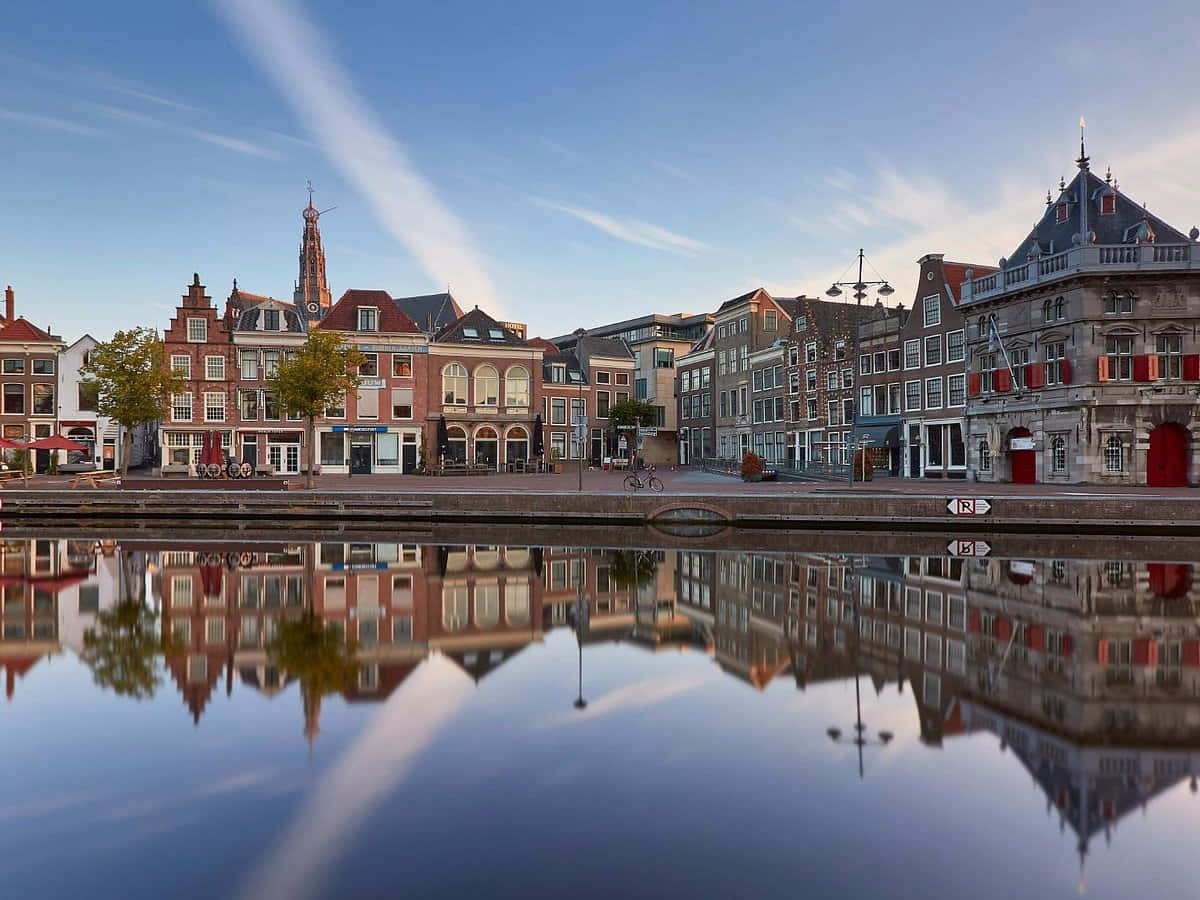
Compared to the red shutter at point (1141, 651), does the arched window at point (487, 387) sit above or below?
above

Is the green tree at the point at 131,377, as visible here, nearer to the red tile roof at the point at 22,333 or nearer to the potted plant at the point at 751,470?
the red tile roof at the point at 22,333

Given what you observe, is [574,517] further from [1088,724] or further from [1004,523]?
[1088,724]

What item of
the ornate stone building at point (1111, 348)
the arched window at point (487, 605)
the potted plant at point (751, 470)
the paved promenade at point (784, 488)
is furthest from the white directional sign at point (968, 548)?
the potted plant at point (751, 470)

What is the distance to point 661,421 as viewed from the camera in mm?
79125

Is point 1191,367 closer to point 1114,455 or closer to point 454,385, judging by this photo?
point 1114,455

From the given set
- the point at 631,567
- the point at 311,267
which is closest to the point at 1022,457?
the point at 631,567

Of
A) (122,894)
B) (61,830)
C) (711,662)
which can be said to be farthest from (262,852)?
(711,662)

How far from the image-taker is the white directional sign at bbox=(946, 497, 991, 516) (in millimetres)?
28781

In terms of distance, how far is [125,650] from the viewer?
1201cm

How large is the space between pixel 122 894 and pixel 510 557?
57.3 feet

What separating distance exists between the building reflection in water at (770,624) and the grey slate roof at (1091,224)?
80.1 ft

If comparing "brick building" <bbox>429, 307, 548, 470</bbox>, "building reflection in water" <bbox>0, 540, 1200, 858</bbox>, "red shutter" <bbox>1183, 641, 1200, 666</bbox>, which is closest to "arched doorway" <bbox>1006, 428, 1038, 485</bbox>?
"building reflection in water" <bbox>0, 540, 1200, 858</bbox>

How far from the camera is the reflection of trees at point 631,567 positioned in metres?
18.8

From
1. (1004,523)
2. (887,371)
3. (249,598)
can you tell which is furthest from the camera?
(887,371)
